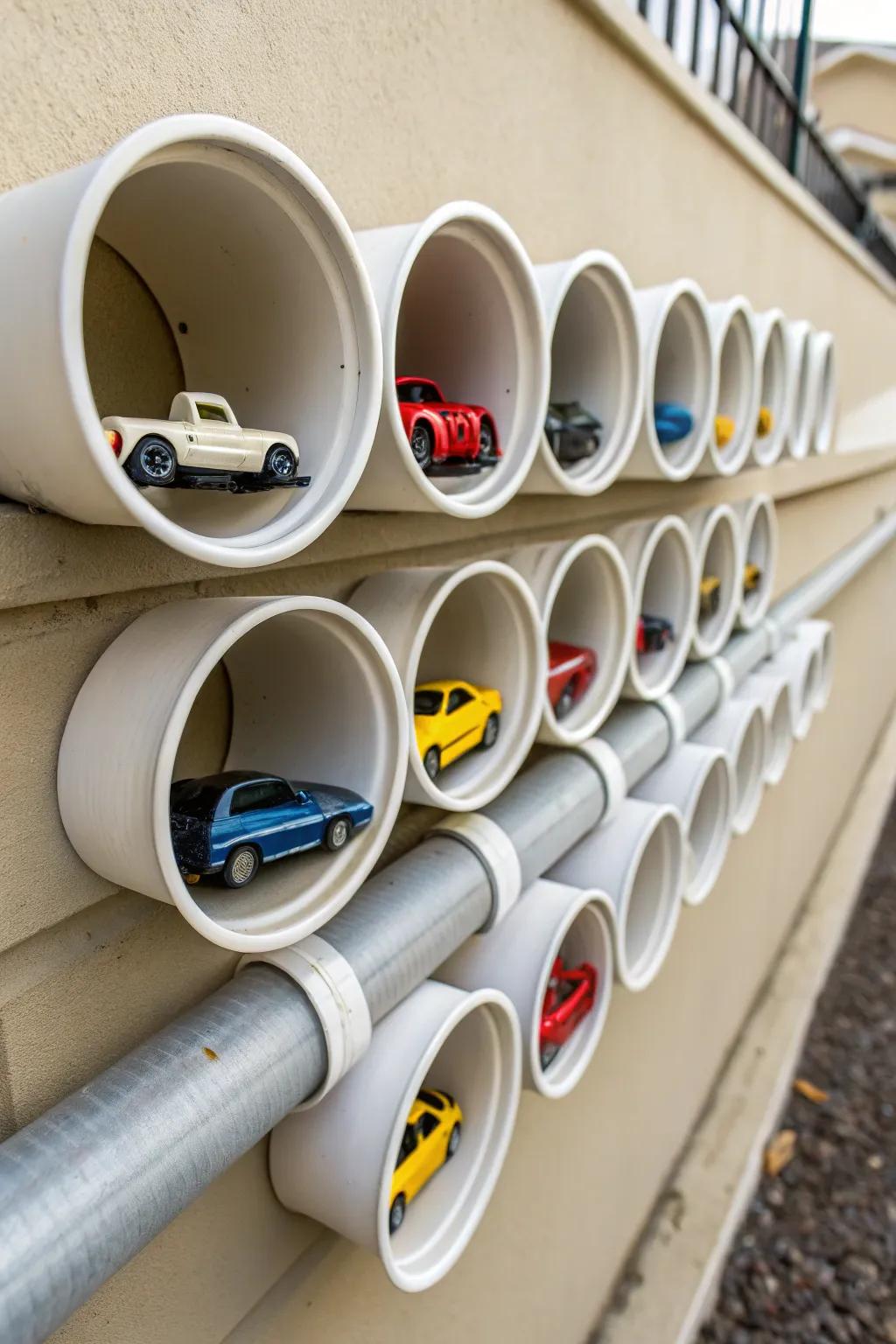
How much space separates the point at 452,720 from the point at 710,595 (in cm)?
79

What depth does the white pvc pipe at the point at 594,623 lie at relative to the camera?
101cm

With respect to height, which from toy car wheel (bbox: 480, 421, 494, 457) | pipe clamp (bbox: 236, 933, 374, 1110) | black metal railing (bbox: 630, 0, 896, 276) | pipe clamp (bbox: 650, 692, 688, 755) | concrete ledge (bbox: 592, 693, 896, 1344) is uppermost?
black metal railing (bbox: 630, 0, 896, 276)

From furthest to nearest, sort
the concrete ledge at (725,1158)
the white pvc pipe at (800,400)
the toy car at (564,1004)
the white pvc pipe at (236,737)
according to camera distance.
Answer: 1. the concrete ledge at (725,1158)
2. the white pvc pipe at (800,400)
3. the toy car at (564,1004)
4. the white pvc pipe at (236,737)

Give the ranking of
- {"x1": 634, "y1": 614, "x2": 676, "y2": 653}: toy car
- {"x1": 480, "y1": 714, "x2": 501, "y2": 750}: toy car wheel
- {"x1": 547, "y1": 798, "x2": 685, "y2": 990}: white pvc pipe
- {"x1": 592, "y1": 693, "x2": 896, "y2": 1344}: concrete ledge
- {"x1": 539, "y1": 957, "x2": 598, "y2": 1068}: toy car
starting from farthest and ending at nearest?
1. {"x1": 592, "y1": 693, "x2": 896, "y2": 1344}: concrete ledge
2. {"x1": 634, "y1": 614, "x2": 676, "y2": 653}: toy car
3. {"x1": 547, "y1": 798, "x2": 685, "y2": 990}: white pvc pipe
4. {"x1": 539, "y1": 957, "x2": 598, "y2": 1068}: toy car
5. {"x1": 480, "y1": 714, "x2": 501, "y2": 750}: toy car wheel

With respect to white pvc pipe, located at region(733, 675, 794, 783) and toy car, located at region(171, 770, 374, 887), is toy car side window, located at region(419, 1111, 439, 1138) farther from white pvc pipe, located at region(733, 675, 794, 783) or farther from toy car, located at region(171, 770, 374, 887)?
white pvc pipe, located at region(733, 675, 794, 783)

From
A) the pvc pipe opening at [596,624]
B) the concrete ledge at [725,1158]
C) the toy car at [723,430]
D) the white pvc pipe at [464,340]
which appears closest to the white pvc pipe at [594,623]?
the pvc pipe opening at [596,624]

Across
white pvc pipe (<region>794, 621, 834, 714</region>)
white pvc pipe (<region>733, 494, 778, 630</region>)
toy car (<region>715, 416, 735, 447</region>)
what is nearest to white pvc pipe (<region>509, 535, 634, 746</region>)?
toy car (<region>715, 416, 735, 447</region>)

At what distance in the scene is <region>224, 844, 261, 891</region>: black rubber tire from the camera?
57cm

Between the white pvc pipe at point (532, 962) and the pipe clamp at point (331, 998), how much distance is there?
231mm

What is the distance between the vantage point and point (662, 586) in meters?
1.30

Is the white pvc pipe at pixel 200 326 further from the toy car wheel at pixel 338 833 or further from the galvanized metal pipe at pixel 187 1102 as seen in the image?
the galvanized metal pipe at pixel 187 1102

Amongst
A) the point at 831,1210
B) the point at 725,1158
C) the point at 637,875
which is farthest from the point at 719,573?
the point at 831,1210

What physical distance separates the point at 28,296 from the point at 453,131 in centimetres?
56

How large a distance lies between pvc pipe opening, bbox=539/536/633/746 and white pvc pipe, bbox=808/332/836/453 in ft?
2.91
